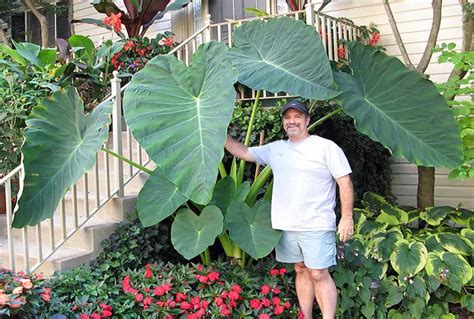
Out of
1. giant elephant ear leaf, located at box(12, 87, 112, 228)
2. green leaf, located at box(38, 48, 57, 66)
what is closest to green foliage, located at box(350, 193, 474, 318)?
giant elephant ear leaf, located at box(12, 87, 112, 228)

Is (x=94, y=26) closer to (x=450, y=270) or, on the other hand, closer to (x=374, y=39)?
(x=374, y=39)

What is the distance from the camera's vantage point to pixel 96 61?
557 cm

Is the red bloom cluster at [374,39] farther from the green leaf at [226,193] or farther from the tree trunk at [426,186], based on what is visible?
the green leaf at [226,193]

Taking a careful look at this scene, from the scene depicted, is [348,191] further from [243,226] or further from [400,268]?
[400,268]

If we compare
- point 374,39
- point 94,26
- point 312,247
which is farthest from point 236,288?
point 94,26

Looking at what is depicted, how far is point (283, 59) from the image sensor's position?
3.01 m

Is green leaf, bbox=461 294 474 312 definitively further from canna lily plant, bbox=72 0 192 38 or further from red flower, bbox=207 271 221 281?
canna lily plant, bbox=72 0 192 38

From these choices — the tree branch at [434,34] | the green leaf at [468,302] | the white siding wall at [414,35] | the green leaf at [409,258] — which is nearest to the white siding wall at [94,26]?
the white siding wall at [414,35]

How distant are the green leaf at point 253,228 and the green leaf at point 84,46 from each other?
322cm

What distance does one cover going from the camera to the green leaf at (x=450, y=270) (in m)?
3.17

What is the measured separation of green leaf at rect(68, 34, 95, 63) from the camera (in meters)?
5.45

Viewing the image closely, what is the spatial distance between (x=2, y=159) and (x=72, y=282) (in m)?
2.00

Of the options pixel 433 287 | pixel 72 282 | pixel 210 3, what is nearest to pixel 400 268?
pixel 433 287

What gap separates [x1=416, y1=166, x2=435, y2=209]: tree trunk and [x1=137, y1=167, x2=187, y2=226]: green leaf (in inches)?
96.9
